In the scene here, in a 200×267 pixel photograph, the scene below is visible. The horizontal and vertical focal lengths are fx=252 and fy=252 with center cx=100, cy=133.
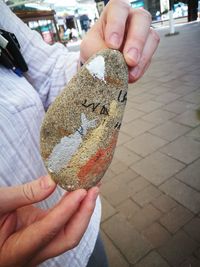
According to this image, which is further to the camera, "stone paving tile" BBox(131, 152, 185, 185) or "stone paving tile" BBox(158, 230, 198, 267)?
"stone paving tile" BBox(131, 152, 185, 185)

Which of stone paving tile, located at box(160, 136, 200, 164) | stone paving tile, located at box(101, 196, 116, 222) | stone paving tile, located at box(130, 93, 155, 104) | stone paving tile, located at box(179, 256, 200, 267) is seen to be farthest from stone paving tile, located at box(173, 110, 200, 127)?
stone paving tile, located at box(179, 256, 200, 267)

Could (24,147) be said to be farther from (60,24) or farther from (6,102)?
(60,24)

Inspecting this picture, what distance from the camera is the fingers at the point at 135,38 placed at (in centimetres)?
84

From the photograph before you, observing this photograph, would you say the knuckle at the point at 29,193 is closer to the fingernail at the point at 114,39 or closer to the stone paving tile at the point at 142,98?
the fingernail at the point at 114,39

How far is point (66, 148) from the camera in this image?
867mm

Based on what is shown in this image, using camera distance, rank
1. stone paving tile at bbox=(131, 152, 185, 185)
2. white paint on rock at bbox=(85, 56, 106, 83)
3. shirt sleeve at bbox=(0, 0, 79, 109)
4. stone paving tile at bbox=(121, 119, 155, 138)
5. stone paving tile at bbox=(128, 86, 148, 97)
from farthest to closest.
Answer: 1. stone paving tile at bbox=(128, 86, 148, 97)
2. stone paving tile at bbox=(121, 119, 155, 138)
3. stone paving tile at bbox=(131, 152, 185, 185)
4. shirt sleeve at bbox=(0, 0, 79, 109)
5. white paint on rock at bbox=(85, 56, 106, 83)

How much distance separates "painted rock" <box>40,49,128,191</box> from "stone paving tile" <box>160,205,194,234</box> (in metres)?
1.43

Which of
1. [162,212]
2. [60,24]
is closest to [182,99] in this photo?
[162,212]

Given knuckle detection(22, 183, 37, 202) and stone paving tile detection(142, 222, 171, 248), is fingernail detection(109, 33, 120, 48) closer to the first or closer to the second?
knuckle detection(22, 183, 37, 202)

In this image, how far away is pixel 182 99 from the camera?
4.21 meters

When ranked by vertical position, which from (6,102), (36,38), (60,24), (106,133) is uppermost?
(36,38)

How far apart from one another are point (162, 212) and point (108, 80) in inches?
66.3

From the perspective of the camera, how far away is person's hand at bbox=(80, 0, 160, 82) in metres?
0.84

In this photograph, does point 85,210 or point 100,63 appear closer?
point 85,210
